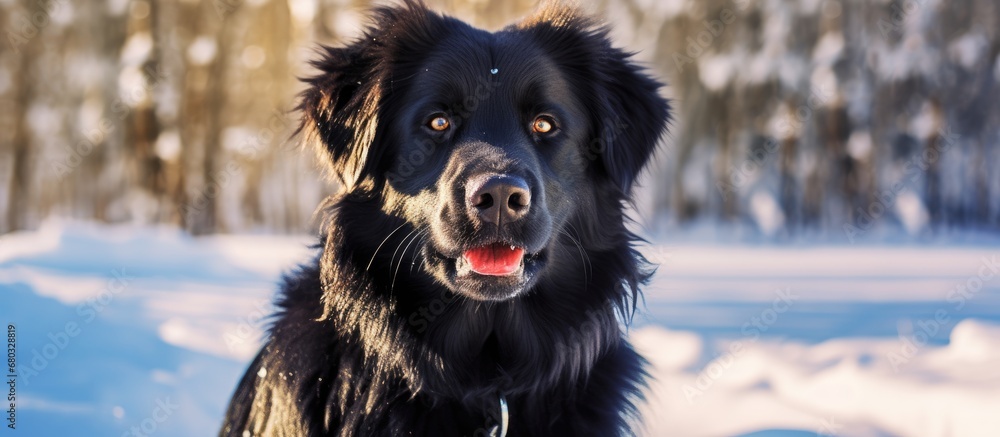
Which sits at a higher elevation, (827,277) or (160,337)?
(827,277)

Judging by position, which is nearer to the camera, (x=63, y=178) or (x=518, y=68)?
(x=518, y=68)

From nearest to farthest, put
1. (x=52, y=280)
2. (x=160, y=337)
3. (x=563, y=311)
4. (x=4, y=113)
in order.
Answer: (x=563, y=311)
(x=160, y=337)
(x=52, y=280)
(x=4, y=113)

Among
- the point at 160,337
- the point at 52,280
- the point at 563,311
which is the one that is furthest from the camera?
the point at 52,280

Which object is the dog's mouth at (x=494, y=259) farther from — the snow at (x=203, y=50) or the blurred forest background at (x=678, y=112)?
the snow at (x=203, y=50)

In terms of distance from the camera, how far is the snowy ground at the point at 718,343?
466 centimetres

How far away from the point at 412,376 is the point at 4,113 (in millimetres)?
12167

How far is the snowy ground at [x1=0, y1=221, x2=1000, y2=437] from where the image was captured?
4660 millimetres

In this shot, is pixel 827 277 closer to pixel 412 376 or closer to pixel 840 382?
pixel 840 382

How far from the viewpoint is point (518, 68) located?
334 centimetres

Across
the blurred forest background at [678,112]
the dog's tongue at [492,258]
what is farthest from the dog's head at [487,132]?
the blurred forest background at [678,112]

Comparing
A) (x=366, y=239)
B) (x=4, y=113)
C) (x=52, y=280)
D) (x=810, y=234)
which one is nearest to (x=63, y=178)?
(x=4, y=113)

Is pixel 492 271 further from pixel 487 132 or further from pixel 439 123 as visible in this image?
pixel 439 123

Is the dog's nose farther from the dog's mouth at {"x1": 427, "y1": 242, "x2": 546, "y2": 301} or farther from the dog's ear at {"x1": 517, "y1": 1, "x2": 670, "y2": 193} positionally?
the dog's ear at {"x1": 517, "y1": 1, "x2": 670, "y2": 193}

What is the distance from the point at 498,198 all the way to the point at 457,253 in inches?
12.5
